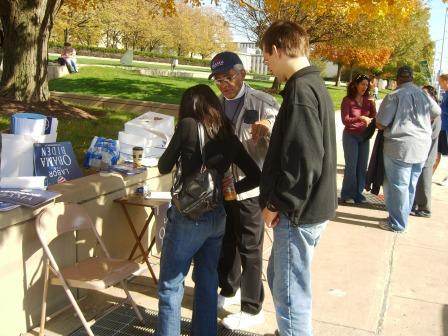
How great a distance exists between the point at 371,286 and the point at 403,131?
197cm

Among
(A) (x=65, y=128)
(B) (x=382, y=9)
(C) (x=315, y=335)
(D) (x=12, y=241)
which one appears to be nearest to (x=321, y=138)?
(C) (x=315, y=335)

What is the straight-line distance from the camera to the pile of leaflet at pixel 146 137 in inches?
208

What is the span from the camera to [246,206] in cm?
352

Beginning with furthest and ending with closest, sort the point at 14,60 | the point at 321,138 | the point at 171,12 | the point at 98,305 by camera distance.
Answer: the point at 171,12
the point at 14,60
the point at 98,305
the point at 321,138

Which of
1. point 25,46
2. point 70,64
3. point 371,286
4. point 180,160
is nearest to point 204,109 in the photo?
point 180,160

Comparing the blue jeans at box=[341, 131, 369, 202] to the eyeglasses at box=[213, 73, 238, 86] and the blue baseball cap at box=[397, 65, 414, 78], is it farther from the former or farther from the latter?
the eyeglasses at box=[213, 73, 238, 86]

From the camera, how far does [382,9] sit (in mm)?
7922

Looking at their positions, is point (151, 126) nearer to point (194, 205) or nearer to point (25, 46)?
point (194, 205)

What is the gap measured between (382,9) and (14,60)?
612 cm

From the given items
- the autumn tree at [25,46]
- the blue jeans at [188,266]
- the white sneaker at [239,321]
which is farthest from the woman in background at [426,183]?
the autumn tree at [25,46]

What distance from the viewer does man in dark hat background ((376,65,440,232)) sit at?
5758 millimetres

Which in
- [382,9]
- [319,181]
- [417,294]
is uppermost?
[382,9]

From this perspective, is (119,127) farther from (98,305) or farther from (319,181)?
(319,181)

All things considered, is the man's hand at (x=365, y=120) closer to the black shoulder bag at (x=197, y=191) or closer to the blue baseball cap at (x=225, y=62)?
the blue baseball cap at (x=225, y=62)
